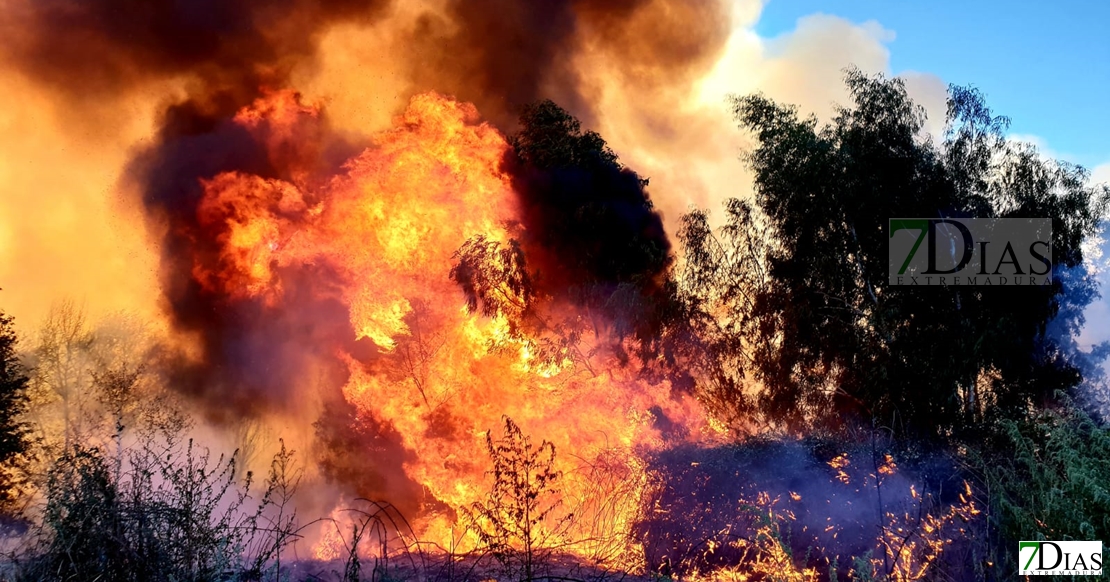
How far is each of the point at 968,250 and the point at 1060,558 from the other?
11844 mm

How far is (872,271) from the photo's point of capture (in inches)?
709

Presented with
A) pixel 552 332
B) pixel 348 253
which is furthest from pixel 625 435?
pixel 348 253

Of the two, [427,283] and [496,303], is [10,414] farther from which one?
[496,303]

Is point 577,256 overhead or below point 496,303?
overhead

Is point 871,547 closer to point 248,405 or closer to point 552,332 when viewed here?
point 552,332

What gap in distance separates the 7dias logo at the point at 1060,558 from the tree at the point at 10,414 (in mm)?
16356

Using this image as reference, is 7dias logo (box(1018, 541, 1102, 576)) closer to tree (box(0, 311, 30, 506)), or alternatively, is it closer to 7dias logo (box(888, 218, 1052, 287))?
7dias logo (box(888, 218, 1052, 287))

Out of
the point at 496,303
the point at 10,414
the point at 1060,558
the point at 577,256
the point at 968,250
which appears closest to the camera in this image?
the point at 1060,558

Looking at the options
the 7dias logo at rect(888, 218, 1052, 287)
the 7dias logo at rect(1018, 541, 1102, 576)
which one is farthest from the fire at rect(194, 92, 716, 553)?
the 7dias logo at rect(1018, 541, 1102, 576)

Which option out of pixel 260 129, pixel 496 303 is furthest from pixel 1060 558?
pixel 260 129

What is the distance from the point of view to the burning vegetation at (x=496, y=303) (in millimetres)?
14898

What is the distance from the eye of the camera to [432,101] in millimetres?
16578

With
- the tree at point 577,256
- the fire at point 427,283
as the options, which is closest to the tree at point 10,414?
the fire at point 427,283

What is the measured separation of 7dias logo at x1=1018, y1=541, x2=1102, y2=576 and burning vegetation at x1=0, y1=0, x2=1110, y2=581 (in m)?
4.91
